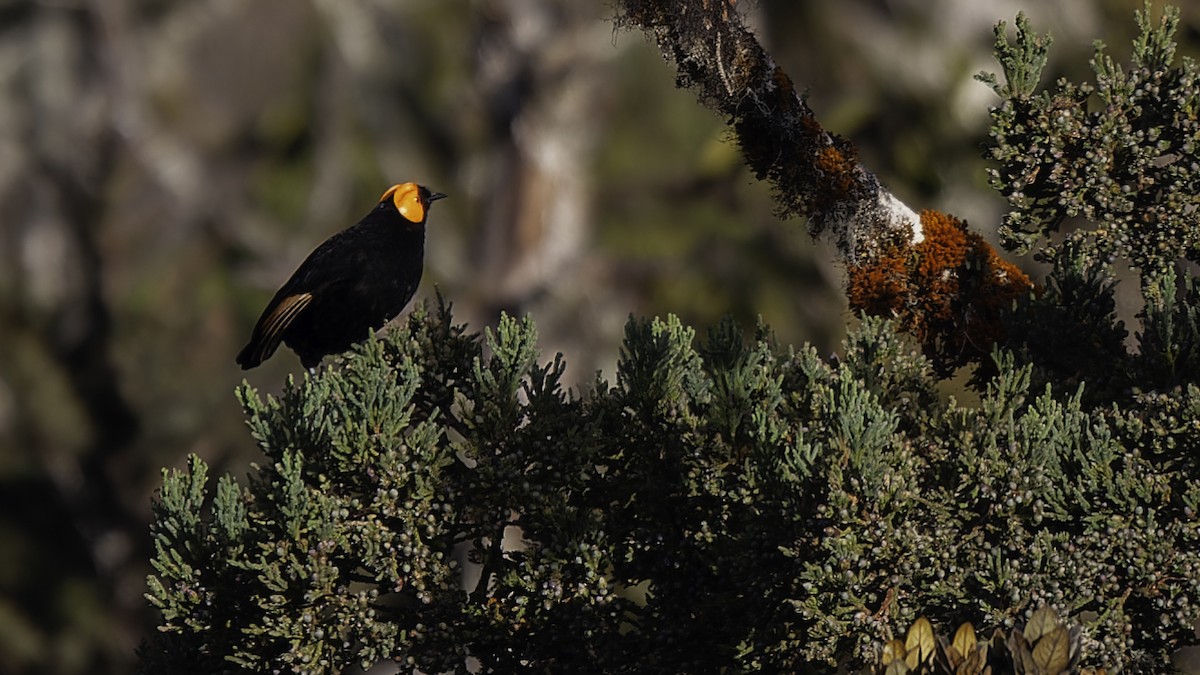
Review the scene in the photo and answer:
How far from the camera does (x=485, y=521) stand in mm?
7715

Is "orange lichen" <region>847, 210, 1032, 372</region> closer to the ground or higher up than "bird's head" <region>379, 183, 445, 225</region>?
closer to the ground

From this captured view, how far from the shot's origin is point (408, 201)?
30.9 ft

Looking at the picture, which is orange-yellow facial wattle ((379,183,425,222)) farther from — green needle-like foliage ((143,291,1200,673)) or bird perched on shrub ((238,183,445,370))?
green needle-like foliage ((143,291,1200,673))

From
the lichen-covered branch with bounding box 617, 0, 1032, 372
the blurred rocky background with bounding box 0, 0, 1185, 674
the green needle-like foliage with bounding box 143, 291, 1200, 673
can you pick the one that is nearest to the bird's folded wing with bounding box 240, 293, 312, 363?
the green needle-like foliage with bounding box 143, 291, 1200, 673

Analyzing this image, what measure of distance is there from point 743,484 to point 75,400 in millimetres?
19621

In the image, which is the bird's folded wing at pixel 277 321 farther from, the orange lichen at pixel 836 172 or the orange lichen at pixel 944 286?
the orange lichen at pixel 944 286

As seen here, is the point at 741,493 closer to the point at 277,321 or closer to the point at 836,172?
the point at 836,172

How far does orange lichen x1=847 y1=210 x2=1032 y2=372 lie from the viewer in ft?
28.8

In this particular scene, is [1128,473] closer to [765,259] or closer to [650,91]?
[765,259]

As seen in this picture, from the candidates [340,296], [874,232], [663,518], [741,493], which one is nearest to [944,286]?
[874,232]

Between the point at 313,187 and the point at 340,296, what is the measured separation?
717 inches

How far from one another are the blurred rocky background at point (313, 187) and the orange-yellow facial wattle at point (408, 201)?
1512 cm

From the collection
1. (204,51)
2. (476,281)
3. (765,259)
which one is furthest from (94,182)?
(765,259)

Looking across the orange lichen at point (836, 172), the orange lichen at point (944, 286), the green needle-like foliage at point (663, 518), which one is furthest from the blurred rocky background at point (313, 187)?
the green needle-like foliage at point (663, 518)
